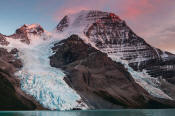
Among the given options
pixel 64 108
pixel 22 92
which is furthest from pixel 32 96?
pixel 64 108

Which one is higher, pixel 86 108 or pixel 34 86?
pixel 34 86

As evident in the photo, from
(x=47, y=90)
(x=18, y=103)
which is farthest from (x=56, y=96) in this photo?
(x=18, y=103)

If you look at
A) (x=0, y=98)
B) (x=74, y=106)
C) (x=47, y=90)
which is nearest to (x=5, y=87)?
(x=0, y=98)

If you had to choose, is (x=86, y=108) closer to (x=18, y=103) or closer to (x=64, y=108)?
(x=64, y=108)

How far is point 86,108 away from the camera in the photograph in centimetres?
19838

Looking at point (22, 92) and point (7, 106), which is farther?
→ point (22, 92)

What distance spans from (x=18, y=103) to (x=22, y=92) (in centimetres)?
1075

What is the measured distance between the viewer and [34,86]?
197875 mm

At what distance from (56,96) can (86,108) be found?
710 inches

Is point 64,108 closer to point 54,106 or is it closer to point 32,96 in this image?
point 54,106

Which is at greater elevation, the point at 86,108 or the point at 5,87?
the point at 5,87

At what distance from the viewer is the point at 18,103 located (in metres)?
184

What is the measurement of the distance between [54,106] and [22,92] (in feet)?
63.9

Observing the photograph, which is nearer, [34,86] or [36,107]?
[36,107]
